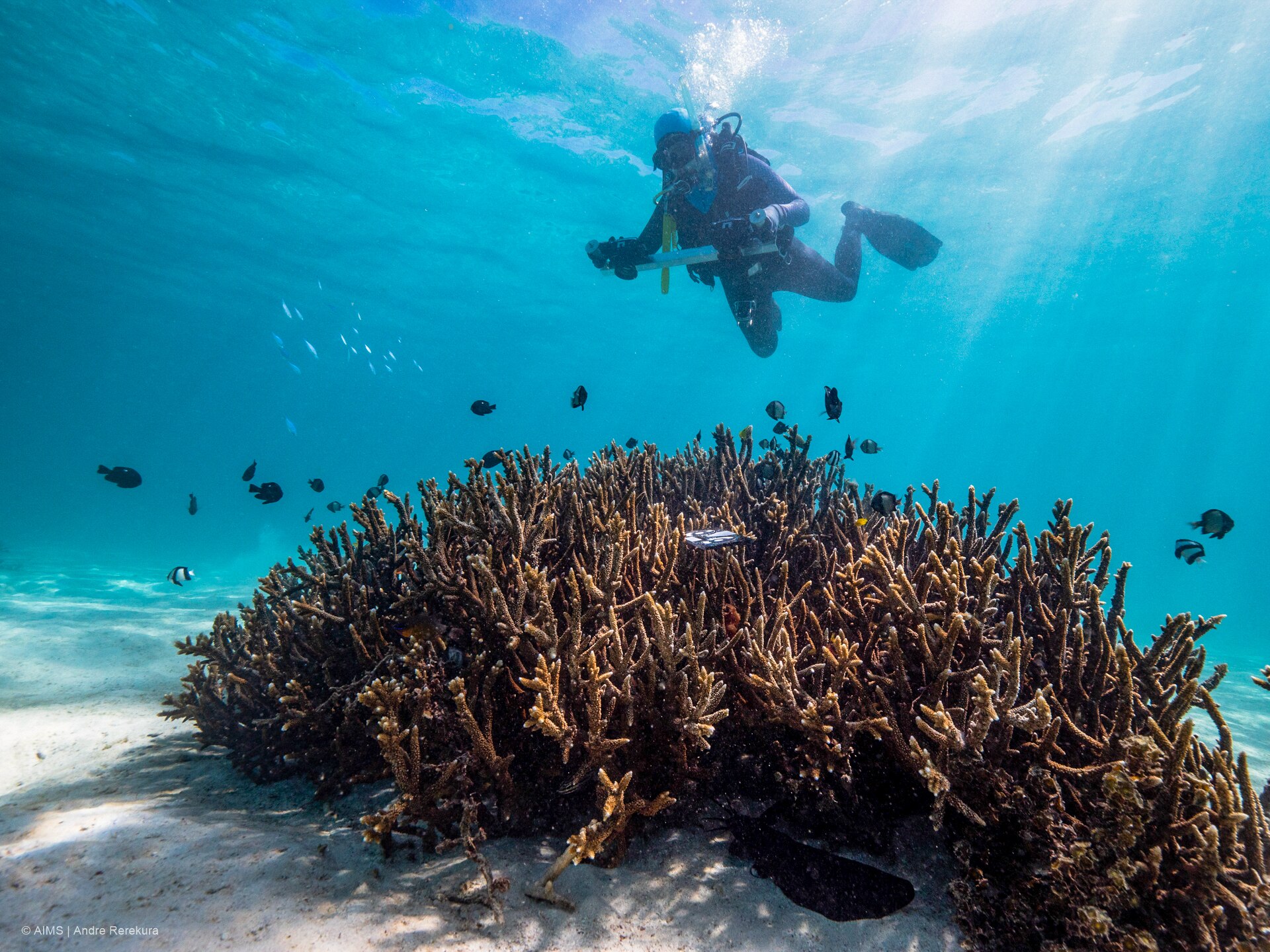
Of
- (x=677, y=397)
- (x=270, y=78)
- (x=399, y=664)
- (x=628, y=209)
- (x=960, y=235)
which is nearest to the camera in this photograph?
(x=399, y=664)

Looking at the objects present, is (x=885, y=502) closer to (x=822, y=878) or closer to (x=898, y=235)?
(x=822, y=878)

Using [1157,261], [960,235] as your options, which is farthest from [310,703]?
[1157,261]

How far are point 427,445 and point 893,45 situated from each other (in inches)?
4762

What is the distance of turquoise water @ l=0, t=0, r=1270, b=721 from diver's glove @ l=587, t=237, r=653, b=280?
9719 millimetres

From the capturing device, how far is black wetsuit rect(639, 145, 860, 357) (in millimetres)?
9648

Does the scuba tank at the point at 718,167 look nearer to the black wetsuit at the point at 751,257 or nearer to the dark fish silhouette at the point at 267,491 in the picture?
the black wetsuit at the point at 751,257

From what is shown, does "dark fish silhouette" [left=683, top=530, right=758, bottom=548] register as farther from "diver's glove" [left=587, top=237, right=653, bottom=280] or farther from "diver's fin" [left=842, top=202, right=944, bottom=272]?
"diver's fin" [left=842, top=202, right=944, bottom=272]

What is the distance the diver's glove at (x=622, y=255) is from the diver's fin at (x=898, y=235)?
5.34 meters

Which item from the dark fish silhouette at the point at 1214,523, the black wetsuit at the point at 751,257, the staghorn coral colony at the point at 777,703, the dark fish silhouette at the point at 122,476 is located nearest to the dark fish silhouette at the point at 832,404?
the staghorn coral colony at the point at 777,703

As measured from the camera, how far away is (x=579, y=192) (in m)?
23.1

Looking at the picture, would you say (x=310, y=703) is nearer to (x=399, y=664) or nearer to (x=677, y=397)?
(x=399, y=664)

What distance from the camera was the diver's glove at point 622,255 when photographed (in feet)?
30.9

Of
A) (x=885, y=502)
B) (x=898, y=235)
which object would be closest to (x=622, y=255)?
(x=898, y=235)

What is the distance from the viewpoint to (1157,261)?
2780 cm
